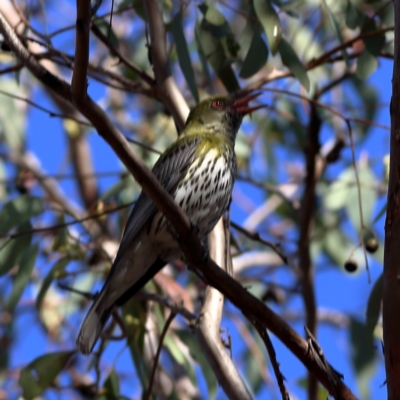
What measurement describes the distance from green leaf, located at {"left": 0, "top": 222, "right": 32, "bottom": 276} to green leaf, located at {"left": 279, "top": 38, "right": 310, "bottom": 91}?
1.40 meters

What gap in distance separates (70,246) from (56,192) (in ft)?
5.88

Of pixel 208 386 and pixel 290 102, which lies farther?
pixel 290 102

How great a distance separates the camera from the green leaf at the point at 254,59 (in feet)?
10.6

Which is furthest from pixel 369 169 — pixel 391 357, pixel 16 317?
pixel 391 357

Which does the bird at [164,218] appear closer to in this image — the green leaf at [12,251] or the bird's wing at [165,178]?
the bird's wing at [165,178]

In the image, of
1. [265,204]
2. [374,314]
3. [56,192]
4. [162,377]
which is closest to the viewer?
[374,314]

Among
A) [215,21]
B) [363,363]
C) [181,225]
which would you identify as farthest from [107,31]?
[363,363]

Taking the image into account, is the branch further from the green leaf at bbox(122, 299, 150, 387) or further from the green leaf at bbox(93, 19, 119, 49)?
the green leaf at bbox(93, 19, 119, 49)

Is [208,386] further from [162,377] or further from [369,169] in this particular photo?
[369,169]

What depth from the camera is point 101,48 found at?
6641mm

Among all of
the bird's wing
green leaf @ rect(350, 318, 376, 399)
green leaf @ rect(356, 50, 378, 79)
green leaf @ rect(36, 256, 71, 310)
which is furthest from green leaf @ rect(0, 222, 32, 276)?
green leaf @ rect(350, 318, 376, 399)

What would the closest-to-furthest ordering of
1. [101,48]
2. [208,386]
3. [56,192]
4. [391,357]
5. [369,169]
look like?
[391,357]
[208,386]
[369,169]
[56,192]
[101,48]

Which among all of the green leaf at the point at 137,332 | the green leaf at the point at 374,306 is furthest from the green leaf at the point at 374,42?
the green leaf at the point at 137,332

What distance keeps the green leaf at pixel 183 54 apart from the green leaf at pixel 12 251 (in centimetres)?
104
